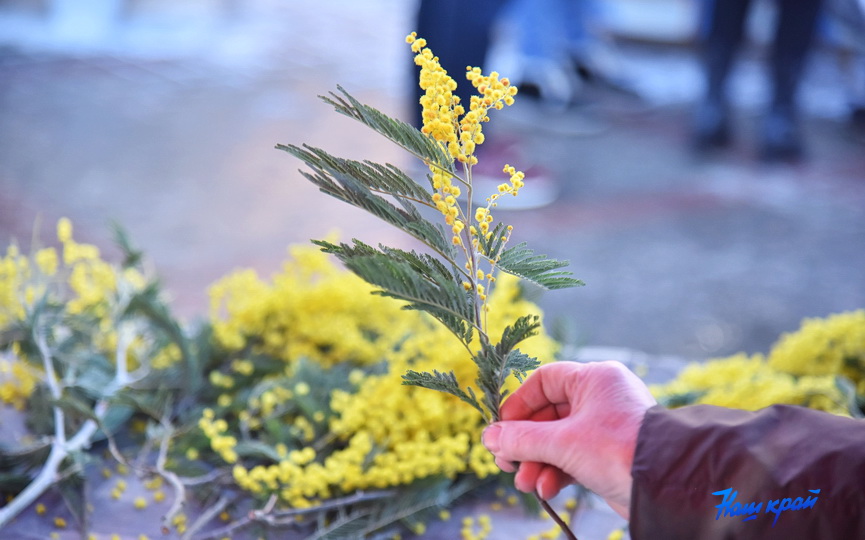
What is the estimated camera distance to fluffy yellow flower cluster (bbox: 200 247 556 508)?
1208mm

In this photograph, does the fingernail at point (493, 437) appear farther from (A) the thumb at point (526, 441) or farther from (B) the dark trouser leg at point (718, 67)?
(B) the dark trouser leg at point (718, 67)

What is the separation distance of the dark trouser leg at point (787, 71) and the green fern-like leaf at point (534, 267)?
3.61 meters

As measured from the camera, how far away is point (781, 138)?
4.06m

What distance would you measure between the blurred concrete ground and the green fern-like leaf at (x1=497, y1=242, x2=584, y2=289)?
0.90 metres

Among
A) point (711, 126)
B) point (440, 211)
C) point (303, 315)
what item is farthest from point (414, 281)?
point (711, 126)

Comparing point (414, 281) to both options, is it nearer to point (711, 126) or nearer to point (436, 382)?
point (436, 382)

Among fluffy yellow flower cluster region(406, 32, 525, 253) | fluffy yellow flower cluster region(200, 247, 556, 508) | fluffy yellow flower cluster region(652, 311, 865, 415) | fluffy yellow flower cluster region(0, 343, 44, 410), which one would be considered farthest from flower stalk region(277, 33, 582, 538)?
fluffy yellow flower cluster region(0, 343, 44, 410)

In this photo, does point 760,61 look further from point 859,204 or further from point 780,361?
point 780,361

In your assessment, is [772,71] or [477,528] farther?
[772,71]

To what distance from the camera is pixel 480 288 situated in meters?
0.89

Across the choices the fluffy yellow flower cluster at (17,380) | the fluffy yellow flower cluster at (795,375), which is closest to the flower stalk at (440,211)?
the fluffy yellow flower cluster at (795,375)

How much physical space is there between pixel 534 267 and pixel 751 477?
0.29 m

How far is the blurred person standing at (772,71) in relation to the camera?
3.91 meters

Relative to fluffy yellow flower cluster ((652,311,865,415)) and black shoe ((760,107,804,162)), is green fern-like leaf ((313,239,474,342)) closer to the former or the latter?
fluffy yellow flower cluster ((652,311,865,415))
